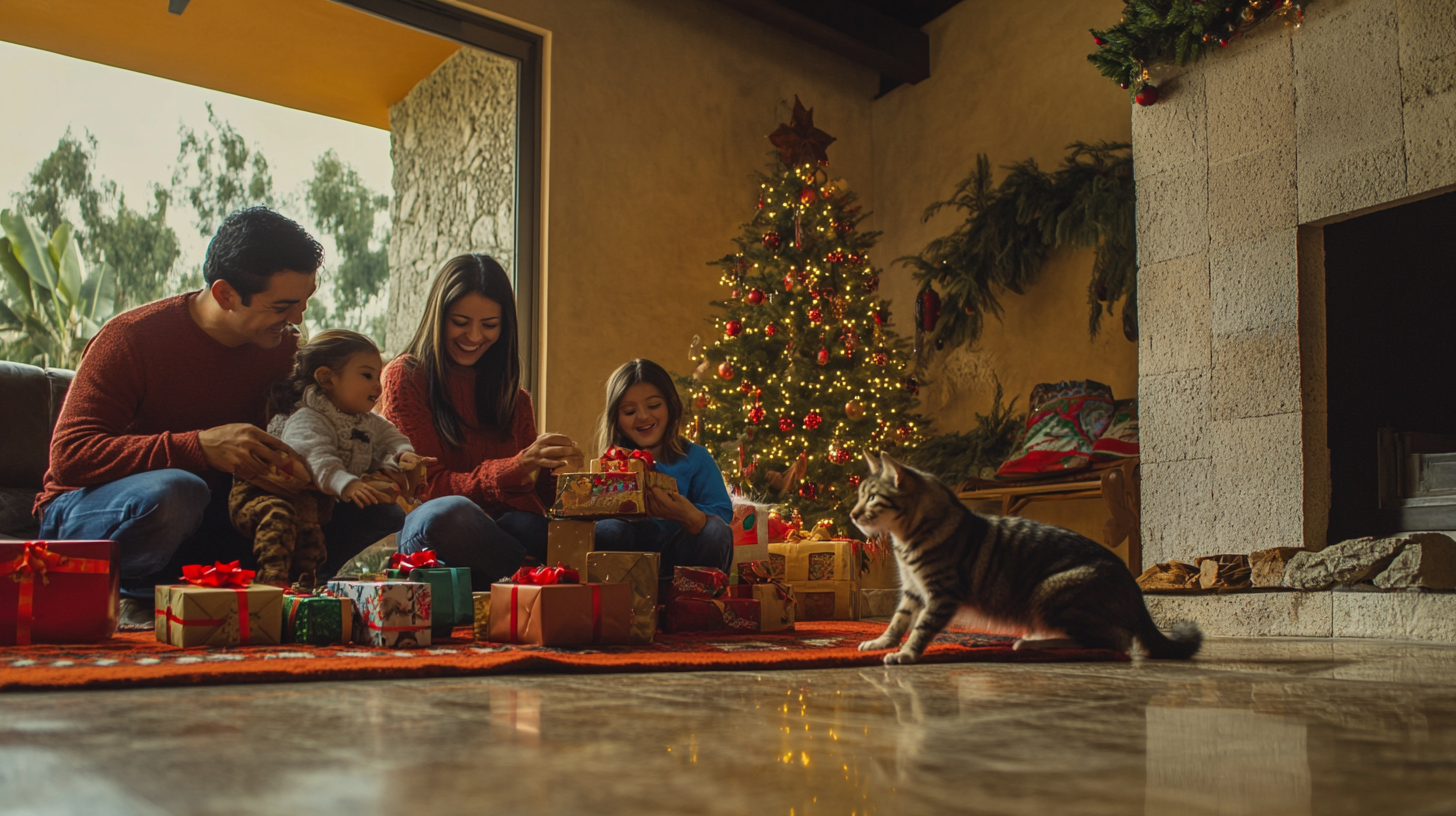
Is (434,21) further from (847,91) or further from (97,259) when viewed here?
(847,91)

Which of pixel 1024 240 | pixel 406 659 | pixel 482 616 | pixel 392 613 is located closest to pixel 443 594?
pixel 482 616

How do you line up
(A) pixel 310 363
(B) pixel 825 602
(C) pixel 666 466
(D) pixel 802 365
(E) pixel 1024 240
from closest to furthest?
(A) pixel 310 363 → (C) pixel 666 466 → (B) pixel 825 602 → (D) pixel 802 365 → (E) pixel 1024 240

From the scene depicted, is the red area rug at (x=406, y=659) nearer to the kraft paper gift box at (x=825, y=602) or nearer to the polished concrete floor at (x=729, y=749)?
the polished concrete floor at (x=729, y=749)

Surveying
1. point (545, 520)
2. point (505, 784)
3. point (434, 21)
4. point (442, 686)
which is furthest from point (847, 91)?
point (505, 784)

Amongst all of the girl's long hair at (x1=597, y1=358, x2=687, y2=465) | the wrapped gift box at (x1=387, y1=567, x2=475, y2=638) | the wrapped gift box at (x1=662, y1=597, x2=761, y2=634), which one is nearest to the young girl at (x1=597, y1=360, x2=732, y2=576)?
the girl's long hair at (x1=597, y1=358, x2=687, y2=465)

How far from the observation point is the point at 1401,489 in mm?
2883

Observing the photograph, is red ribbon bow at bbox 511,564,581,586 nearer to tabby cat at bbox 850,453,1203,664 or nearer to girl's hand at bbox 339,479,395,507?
girl's hand at bbox 339,479,395,507

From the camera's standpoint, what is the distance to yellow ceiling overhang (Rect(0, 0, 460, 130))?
3768mm

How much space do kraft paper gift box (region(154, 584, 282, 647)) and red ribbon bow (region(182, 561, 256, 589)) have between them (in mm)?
18

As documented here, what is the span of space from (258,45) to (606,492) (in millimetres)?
3243

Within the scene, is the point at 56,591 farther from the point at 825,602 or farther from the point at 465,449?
the point at 825,602

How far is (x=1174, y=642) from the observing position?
1.81 meters

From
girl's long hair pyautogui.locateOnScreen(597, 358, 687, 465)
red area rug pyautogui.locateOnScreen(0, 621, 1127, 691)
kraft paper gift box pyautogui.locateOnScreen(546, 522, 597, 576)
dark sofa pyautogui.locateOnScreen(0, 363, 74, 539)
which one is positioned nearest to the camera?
red area rug pyautogui.locateOnScreen(0, 621, 1127, 691)

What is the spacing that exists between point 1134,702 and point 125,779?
1.02 m
